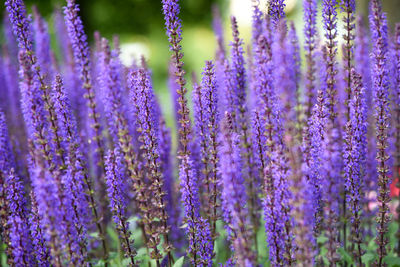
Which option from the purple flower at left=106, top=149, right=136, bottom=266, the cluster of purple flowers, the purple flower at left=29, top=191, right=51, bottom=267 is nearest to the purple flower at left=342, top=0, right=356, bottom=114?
the cluster of purple flowers

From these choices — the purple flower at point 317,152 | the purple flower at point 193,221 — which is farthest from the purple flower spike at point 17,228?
the purple flower at point 317,152

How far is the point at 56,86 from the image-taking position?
5.26 meters

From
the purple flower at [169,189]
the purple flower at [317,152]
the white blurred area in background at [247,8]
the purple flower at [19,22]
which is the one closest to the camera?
the purple flower at [317,152]

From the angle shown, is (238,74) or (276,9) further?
(238,74)

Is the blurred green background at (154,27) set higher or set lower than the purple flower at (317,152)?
higher

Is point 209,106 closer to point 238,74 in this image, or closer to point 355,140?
point 238,74

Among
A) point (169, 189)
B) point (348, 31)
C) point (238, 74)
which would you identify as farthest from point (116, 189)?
point (348, 31)

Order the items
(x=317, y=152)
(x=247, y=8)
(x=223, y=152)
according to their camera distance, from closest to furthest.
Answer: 1. (x=223, y=152)
2. (x=317, y=152)
3. (x=247, y=8)

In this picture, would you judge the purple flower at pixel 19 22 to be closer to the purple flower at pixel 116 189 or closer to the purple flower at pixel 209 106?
the purple flower at pixel 116 189

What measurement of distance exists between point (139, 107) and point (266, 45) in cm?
170

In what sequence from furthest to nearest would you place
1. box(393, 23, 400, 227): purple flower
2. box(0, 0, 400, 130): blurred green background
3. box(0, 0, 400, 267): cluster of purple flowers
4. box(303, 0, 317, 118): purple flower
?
box(0, 0, 400, 130): blurred green background → box(303, 0, 317, 118): purple flower → box(393, 23, 400, 227): purple flower → box(0, 0, 400, 267): cluster of purple flowers

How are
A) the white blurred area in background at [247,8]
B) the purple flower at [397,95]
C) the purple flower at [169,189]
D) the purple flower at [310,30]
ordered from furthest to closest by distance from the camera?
the purple flower at [169,189] → the purple flower at [310,30] → the white blurred area in background at [247,8] → the purple flower at [397,95]

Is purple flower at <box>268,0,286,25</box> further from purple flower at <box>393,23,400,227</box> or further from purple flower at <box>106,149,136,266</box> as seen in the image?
purple flower at <box>106,149,136,266</box>

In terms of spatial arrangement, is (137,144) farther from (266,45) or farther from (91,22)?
(91,22)
